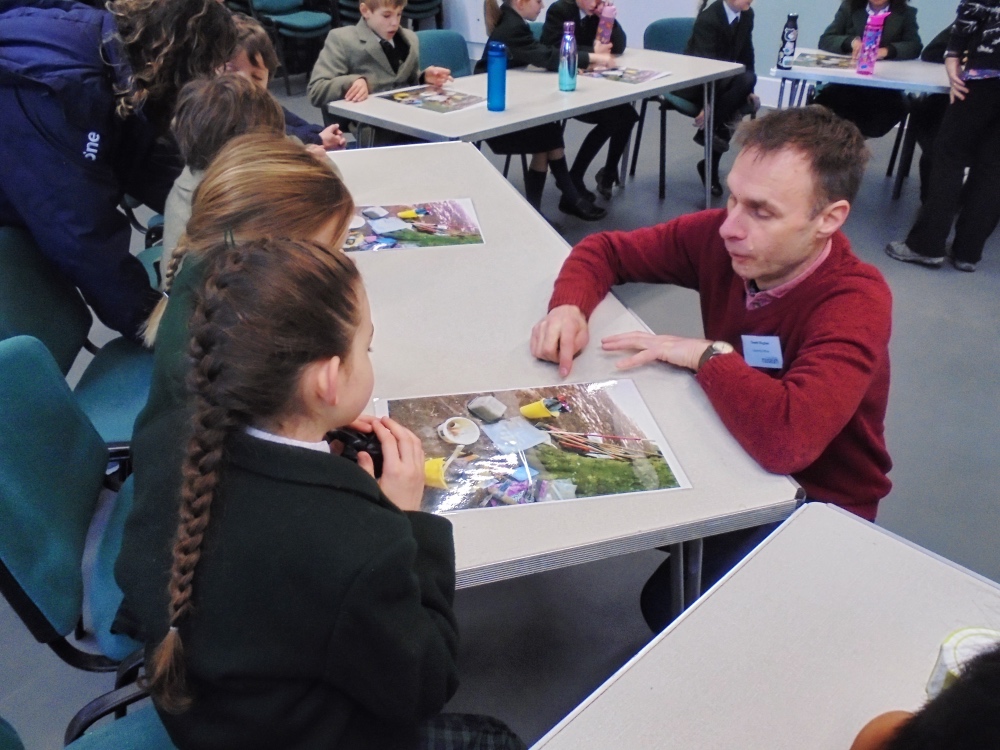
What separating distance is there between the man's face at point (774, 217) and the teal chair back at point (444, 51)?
2633 mm

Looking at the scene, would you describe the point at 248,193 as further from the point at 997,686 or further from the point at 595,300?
the point at 997,686

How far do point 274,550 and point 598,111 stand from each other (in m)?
3.39

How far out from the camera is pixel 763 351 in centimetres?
127

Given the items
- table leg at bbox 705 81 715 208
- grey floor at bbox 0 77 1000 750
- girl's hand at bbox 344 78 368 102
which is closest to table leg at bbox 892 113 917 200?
grey floor at bbox 0 77 1000 750

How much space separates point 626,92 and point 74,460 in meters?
2.46

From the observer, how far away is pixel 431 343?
51.9 inches

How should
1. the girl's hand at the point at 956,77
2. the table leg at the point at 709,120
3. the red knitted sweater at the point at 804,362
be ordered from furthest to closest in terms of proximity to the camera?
the table leg at the point at 709,120
the girl's hand at the point at 956,77
the red knitted sweater at the point at 804,362

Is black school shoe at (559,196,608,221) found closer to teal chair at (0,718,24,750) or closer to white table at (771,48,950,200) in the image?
white table at (771,48,950,200)

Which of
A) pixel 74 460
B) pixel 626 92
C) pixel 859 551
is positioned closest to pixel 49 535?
pixel 74 460

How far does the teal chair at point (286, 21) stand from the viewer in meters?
5.52

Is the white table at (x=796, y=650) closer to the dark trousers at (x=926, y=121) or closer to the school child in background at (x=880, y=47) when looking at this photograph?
the dark trousers at (x=926, y=121)

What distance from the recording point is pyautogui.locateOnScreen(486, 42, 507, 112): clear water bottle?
2.58 m

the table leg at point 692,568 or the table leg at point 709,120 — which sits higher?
the table leg at point 709,120

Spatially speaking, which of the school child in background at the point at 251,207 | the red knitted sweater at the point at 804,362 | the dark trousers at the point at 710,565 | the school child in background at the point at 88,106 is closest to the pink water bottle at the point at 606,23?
the school child in background at the point at 88,106
